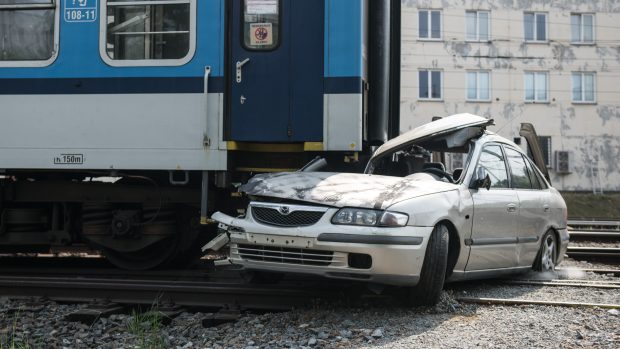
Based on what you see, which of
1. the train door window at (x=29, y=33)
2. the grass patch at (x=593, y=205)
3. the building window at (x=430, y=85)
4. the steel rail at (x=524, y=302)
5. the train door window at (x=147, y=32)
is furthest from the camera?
the building window at (x=430, y=85)

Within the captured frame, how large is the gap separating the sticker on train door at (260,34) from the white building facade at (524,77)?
2511 centimetres

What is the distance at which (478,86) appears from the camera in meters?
31.5

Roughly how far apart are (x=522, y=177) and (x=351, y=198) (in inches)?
114

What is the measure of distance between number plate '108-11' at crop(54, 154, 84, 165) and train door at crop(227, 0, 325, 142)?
1638 millimetres

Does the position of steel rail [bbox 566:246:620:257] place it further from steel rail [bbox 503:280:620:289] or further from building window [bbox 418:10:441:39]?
building window [bbox 418:10:441:39]

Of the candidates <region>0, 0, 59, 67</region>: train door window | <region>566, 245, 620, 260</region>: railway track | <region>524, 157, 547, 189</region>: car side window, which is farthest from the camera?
<region>566, 245, 620, 260</region>: railway track

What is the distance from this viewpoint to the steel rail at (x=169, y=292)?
582cm

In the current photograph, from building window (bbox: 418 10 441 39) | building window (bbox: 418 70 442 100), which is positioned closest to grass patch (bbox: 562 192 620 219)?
building window (bbox: 418 70 442 100)

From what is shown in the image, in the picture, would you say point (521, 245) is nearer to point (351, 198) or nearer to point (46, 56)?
point (351, 198)

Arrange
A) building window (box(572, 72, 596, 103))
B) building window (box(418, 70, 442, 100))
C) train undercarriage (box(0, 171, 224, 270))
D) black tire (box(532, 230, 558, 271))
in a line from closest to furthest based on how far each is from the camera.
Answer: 1. train undercarriage (box(0, 171, 224, 270))
2. black tire (box(532, 230, 558, 271))
3. building window (box(418, 70, 442, 100))
4. building window (box(572, 72, 596, 103))

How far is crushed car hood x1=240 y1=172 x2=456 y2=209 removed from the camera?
5.31m

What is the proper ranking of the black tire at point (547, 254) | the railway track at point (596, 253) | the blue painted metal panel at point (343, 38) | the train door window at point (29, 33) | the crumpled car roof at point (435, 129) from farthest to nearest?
the railway track at point (596, 253), the black tire at point (547, 254), the train door window at point (29, 33), the blue painted metal panel at point (343, 38), the crumpled car roof at point (435, 129)

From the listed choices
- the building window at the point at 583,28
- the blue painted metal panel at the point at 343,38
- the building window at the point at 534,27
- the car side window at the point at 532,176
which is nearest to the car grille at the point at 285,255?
the blue painted metal panel at the point at 343,38

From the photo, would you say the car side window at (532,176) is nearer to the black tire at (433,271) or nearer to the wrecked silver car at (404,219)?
the wrecked silver car at (404,219)
